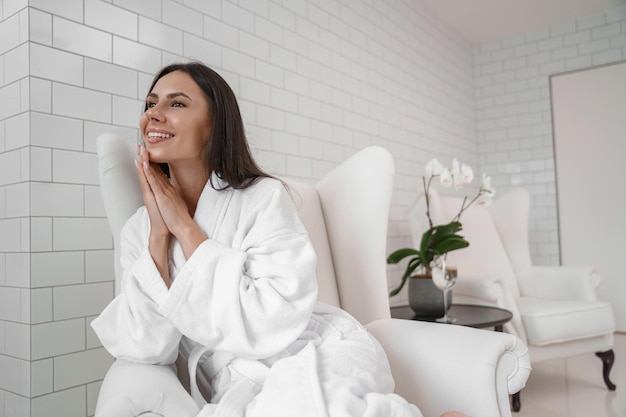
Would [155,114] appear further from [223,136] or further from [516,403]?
[516,403]

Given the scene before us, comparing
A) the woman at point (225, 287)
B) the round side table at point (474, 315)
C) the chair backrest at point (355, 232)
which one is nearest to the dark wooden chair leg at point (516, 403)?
the round side table at point (474, 315)

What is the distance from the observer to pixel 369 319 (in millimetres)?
1622

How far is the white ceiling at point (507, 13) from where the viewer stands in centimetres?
389

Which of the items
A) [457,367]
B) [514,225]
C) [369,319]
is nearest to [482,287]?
[514,225]

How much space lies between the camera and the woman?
99 cm

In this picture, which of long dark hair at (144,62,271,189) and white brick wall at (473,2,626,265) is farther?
white brick wall at (473,2,626,265)

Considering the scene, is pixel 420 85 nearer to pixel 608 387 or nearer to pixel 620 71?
pixel 620 71

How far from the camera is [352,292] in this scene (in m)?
1.67

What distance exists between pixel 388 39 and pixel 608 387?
246 cm

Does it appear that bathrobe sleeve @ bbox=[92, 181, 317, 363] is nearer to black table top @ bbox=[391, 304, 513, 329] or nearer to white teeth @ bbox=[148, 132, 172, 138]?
white teeth @ bbox=[148, 132, 172, 138]

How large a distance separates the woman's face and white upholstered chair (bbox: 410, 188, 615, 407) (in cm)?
179

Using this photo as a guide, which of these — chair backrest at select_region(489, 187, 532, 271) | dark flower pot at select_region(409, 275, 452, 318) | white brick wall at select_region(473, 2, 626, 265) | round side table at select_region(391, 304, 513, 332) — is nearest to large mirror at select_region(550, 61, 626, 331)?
white brick wall at select_region(473, 2, 626, 265)

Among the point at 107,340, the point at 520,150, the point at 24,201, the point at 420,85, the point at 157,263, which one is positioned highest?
the point at 420,85

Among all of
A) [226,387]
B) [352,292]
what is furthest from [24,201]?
[352,292]
